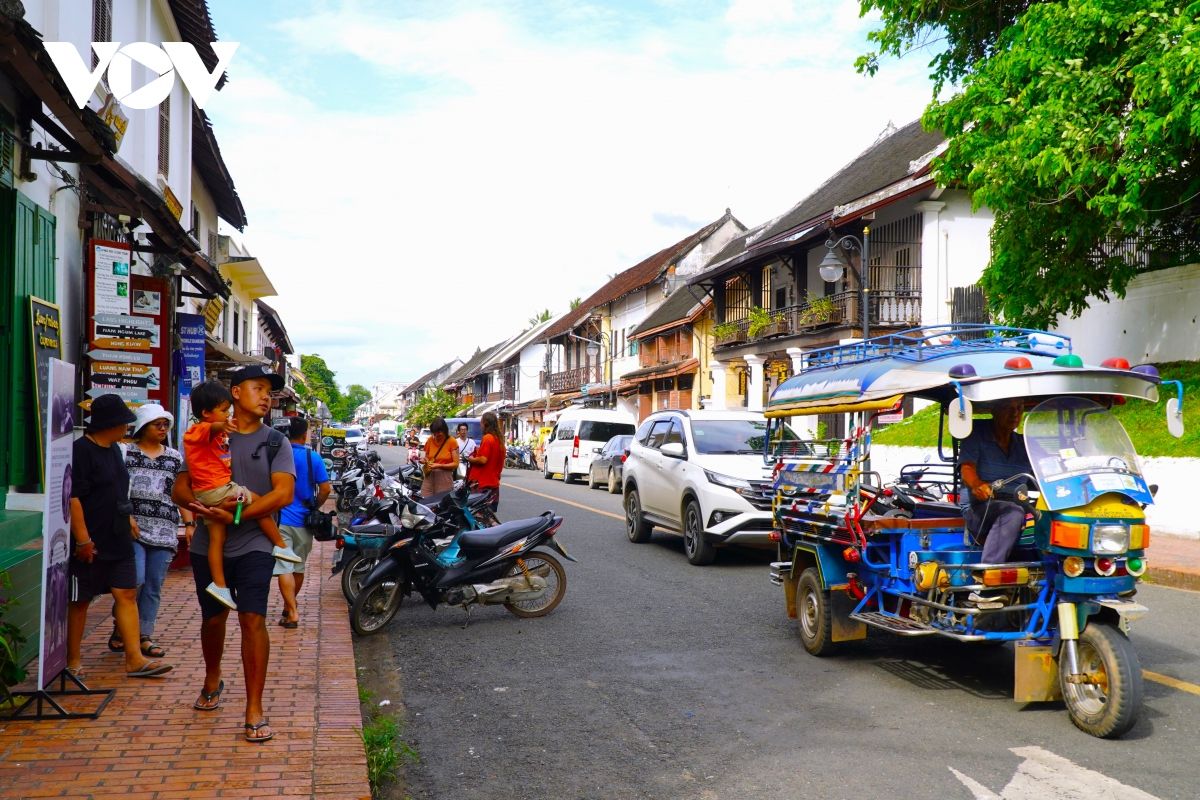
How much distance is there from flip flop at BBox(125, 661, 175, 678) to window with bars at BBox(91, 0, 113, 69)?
23.0ft

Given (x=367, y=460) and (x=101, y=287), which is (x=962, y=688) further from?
(x=367, y=460)

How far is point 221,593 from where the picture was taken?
5008 millimetres

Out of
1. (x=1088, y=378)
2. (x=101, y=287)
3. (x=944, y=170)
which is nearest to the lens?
(x=1088, y=378)

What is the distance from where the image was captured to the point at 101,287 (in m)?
9.80

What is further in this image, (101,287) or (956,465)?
(101,287)

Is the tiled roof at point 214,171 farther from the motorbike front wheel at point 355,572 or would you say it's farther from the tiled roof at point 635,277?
the tiled roof at point 635,277

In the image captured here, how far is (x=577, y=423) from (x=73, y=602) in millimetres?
26418

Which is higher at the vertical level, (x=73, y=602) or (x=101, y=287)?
(x=101, y=287)

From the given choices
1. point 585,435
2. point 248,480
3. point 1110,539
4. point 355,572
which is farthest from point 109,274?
point 585,435

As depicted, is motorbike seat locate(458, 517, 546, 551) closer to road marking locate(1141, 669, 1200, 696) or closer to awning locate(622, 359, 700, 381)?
road marking locate(1141, 669, 1200, 696)

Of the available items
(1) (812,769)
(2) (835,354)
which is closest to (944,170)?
(2) (835,354)

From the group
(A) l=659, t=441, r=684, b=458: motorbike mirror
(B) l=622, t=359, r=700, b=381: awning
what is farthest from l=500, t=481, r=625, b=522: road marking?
(B) l=622, t=359, r=700, b=381: awning

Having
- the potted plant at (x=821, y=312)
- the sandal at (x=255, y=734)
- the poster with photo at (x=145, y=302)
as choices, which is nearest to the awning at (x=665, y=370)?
the potted plant at (x=821, y=312)

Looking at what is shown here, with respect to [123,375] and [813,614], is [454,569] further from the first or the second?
[123,375]
